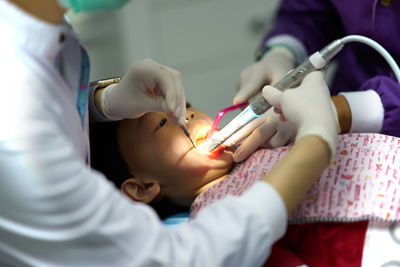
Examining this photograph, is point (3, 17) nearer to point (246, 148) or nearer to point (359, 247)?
point (246, 148)

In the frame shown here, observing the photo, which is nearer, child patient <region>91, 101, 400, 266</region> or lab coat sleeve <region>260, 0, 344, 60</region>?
child patient <region>91, 101, 400, 266</region>

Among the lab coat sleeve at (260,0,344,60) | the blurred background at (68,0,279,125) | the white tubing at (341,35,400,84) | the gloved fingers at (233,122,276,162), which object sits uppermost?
the white tubing at (341,35,400,84)

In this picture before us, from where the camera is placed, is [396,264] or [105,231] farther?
[396,264]

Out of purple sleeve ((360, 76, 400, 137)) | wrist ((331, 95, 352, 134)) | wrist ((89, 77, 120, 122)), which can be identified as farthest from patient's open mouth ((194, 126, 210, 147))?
purple sleeve ((360, 76, 400, 137))

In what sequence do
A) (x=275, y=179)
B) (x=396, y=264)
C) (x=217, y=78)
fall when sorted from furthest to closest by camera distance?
(x=217, y=78) → (x=396, y=264) → (x=275, y=179)

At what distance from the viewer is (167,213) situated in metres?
1.13

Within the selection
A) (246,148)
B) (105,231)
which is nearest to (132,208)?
(105,231)

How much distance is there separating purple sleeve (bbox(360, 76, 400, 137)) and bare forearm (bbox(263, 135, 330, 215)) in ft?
1.30

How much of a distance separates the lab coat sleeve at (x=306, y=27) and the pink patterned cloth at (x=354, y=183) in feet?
1.64

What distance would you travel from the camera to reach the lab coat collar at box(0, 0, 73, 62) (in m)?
0.61

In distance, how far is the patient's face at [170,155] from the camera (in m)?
1.02

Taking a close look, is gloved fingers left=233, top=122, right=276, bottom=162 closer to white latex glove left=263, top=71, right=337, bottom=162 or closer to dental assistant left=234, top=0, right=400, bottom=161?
dental assistant left=234, top=0, right=400, bottom=161

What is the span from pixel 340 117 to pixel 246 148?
0.80ft

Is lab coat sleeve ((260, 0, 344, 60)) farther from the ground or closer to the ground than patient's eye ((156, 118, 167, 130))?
farther from the ground
